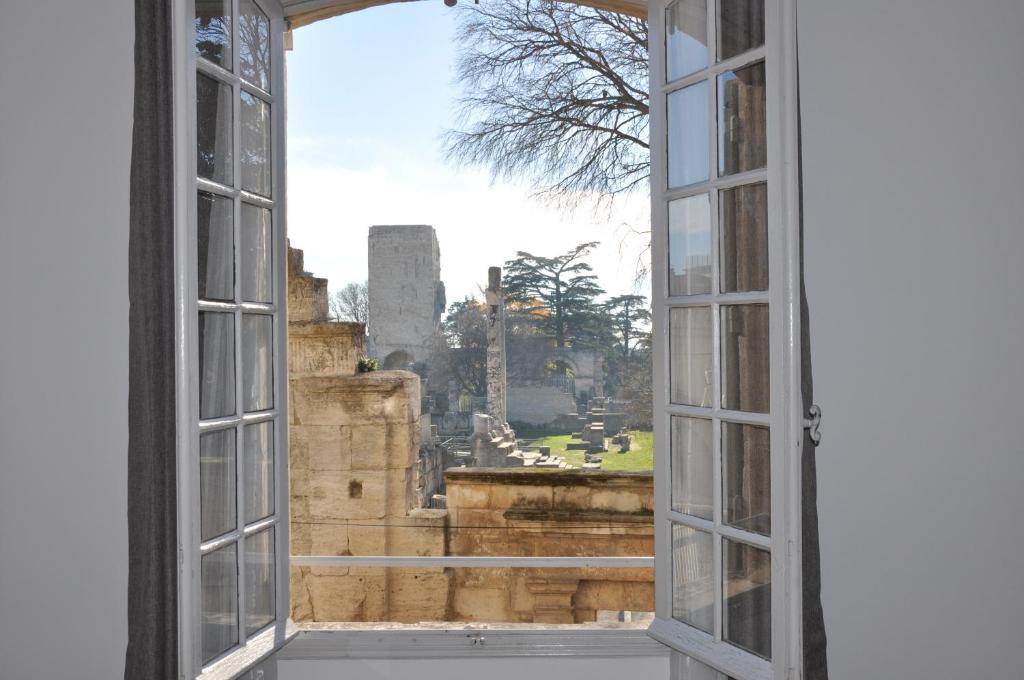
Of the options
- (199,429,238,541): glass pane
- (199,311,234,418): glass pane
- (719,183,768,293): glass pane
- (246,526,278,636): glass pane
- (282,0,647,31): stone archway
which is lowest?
(246,526,278,636): glass pane

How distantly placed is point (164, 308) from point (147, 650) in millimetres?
800

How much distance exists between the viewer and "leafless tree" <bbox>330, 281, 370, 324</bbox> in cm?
606

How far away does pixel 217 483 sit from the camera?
1748 millimetres

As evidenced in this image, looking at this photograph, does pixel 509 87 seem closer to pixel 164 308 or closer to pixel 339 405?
pixel 339 405

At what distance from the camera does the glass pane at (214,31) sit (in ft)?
5.55

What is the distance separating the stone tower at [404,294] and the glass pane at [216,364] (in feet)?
14.5

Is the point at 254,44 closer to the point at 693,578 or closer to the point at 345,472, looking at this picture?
the point at 693,578

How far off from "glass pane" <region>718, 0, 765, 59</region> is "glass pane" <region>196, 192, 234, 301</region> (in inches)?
52.8

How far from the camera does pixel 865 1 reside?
1953 millimetres

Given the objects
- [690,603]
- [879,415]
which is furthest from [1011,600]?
[690,603]

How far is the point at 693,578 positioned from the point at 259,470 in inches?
48.1

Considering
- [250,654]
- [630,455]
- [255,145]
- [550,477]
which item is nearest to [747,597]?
[250,654]

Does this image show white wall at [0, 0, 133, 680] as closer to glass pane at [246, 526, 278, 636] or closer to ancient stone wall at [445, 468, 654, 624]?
glass pane at [246, 526, 278, 636]

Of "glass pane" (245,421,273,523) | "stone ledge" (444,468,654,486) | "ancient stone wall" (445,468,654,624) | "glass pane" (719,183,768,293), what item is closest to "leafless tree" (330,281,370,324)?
"stone ledge" (444,468,654,486)
